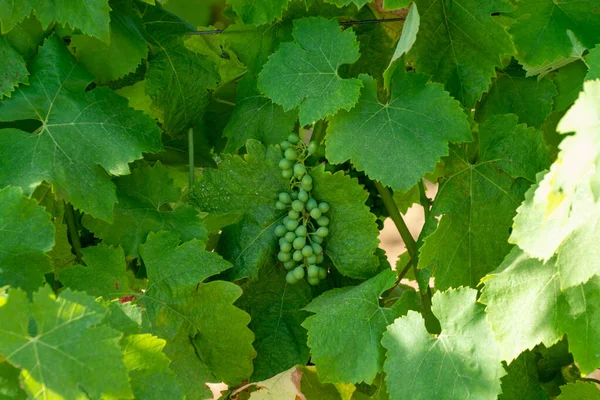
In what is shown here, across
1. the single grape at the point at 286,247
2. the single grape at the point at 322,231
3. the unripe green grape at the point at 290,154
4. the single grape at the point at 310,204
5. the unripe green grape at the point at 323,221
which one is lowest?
the single grape at the point at 286,247

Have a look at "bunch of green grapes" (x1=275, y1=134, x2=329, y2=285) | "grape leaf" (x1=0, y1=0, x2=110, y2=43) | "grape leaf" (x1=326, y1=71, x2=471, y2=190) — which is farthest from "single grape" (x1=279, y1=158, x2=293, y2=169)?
"grape leaf" (x1=0, y1=0, x2=110, y2=43)

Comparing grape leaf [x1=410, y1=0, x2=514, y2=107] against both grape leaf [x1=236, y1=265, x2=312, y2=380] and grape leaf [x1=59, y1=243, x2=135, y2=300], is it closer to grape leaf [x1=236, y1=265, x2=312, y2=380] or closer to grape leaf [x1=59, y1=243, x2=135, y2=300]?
grape leaf [x1=236, y1=265, x2=312, y2=380]

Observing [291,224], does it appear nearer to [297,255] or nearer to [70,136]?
[297,255]

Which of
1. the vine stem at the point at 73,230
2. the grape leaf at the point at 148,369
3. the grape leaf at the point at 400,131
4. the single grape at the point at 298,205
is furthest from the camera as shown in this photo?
the vine stem at the point at 73,230

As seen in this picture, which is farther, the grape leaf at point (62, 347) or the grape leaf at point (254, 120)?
the grape leaf at point (254, 120)

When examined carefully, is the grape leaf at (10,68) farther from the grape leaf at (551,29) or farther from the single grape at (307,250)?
the grape leaf at (551,29)

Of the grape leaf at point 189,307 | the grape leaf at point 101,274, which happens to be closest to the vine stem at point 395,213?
the grape leaf at point 189,307

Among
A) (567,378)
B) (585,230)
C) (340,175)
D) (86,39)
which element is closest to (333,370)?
(340,175)
